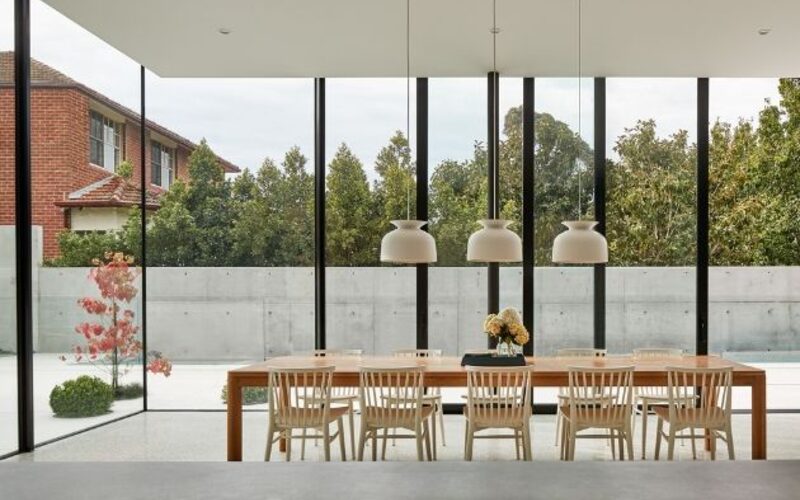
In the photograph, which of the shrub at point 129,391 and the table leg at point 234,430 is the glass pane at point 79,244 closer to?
the shrub at point 129,391

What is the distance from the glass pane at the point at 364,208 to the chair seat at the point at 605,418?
7.18ft

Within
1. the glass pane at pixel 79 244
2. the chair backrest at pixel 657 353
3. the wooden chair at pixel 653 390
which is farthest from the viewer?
the chair backrest at pixel 657 353

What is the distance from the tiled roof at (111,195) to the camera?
5.23 meters

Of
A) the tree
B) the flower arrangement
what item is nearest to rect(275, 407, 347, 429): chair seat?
the flower arrangement

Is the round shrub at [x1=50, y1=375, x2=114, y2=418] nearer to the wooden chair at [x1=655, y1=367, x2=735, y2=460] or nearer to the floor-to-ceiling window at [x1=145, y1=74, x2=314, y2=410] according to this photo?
the floor-to-ceiling window at [x1=145, y1=74, x2=314, y2=410]

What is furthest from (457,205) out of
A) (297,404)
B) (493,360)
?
(297,404)

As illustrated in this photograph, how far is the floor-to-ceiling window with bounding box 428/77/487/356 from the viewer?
592 centimetres

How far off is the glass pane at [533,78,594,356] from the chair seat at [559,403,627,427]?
1873mm

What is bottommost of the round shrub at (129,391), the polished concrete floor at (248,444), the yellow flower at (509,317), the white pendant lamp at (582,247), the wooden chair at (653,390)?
the polished concrete floor at (248,444)

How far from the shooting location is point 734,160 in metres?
5.88

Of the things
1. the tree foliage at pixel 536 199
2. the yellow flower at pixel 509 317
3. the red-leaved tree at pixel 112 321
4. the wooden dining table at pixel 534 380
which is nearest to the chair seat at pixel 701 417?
the wooden dining table at pixel 534 380

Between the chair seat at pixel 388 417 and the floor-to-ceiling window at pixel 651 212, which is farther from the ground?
the floor-to-ceiling window at pixel 651 212

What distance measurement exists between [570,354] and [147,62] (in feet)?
15.1

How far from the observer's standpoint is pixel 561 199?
5.95 meters
